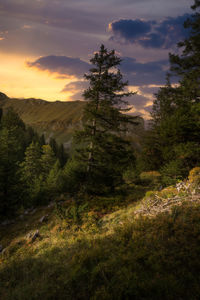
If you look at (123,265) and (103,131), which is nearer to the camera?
(123,265)

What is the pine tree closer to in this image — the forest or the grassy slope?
the forest

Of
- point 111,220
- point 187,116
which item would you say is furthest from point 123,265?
point 187,116

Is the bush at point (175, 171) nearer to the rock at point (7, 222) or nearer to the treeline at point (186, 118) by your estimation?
the treeline at point (186, 118)

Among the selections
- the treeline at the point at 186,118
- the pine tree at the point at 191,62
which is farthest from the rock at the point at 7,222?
the pine tree at the point at 191,62

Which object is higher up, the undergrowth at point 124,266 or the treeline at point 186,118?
the treeline at point 186,118

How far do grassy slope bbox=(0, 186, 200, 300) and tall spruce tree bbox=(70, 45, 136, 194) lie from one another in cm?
581

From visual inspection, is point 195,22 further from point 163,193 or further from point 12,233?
point 12,233

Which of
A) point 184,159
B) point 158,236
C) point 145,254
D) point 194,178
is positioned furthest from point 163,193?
point 184,159

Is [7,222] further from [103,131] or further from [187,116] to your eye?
[187,116]

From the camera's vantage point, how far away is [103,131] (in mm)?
13680

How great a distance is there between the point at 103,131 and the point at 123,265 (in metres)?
10.2

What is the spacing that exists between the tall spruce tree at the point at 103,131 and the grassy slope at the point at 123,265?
229 inches

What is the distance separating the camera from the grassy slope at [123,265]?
425 centimetres

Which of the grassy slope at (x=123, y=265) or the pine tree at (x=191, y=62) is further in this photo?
the pine tree at (x=191, y=62)
